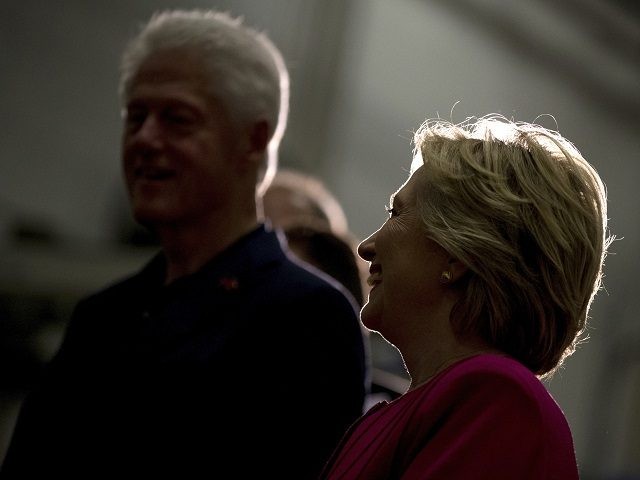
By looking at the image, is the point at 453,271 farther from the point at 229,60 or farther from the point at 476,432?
the point at 229,60

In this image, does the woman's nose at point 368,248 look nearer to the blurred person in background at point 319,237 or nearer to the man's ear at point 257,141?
the man's ear at point 257,141

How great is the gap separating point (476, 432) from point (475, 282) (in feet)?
0.88

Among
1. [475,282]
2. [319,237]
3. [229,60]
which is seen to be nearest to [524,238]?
[475,282]

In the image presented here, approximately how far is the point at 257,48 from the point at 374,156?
6700 mm

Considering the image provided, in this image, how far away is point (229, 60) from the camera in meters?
2.70

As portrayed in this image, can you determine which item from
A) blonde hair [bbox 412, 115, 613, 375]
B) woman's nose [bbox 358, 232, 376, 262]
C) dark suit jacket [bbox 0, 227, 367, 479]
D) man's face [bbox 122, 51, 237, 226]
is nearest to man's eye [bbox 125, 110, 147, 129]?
man's face [bbox 122, 51, 237, 226]

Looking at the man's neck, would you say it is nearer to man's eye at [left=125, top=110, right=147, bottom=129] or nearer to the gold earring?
man's eye at [left=125, top=110, right=147, bottom=129]

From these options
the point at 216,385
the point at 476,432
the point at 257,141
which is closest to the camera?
the point at 476,432

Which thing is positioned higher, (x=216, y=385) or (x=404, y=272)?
(x=404, y=272)

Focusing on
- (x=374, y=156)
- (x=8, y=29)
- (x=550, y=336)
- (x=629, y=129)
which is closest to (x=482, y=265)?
(x=550, y=336)

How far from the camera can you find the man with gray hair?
7.61 feet

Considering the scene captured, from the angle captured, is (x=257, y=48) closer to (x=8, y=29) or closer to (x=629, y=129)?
(x=8, y=29)

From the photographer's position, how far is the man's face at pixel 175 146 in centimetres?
262

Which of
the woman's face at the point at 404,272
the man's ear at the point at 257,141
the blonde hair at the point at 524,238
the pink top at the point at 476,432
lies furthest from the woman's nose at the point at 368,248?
A: the man's ear at the point at 257,141
